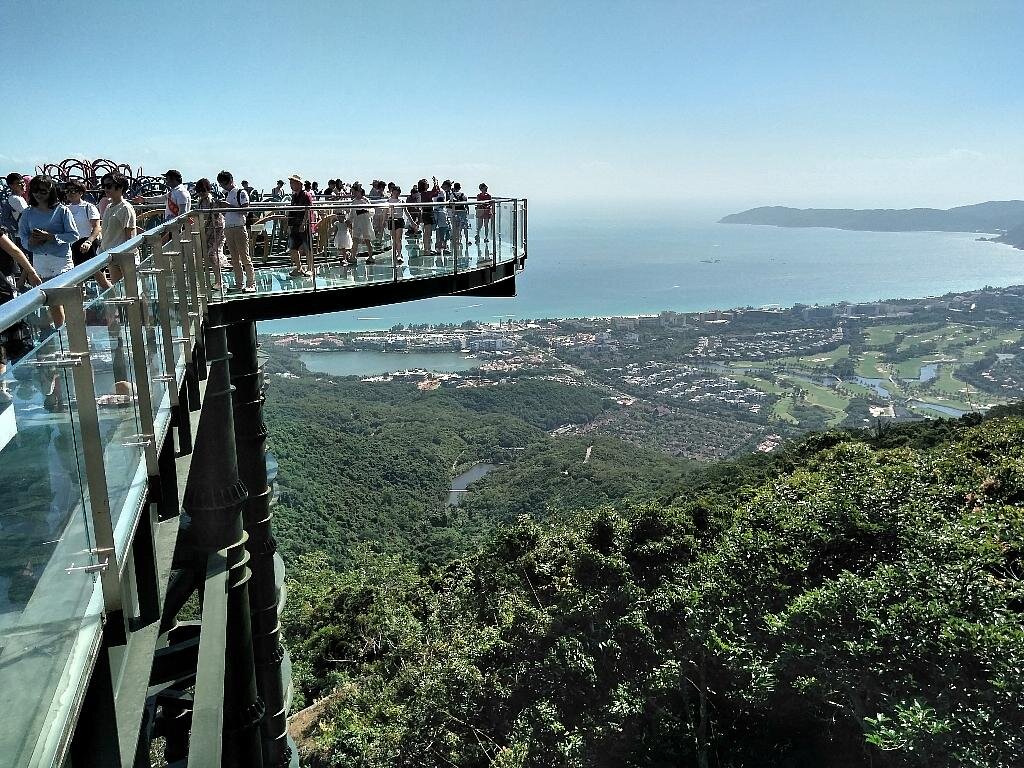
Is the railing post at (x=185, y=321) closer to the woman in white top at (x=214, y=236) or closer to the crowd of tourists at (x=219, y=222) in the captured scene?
the crowd of tourists at (x=219, y=222)

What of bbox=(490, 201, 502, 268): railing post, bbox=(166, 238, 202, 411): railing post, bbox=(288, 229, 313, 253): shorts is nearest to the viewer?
bbox=(166, 238, 202, 411): railing post

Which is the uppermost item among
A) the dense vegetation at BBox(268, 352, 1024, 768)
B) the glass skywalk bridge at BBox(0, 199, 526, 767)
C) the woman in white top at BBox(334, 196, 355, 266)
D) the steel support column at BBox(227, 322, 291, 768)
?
the woman in white top at BBox(334, 196, 355, 266)

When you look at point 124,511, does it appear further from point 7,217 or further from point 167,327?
point 7,217

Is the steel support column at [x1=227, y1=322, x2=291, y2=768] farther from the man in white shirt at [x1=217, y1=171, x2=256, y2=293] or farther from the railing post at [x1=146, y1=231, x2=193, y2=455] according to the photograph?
the railing post at [x1=146, y1=231, x2=193, y2=455]

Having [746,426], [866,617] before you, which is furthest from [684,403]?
[866,617]

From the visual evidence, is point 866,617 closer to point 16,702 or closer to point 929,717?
point 929,717

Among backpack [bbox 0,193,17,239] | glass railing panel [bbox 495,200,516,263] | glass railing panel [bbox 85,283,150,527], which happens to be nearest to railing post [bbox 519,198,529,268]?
glass railing panel [bbox 495,200,516,263]

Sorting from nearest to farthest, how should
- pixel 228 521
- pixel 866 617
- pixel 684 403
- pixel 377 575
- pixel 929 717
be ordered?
pixel 228 521 → pixel 929 717 → pixel 866 617 → pixel 377 575 → pixel 684 403
